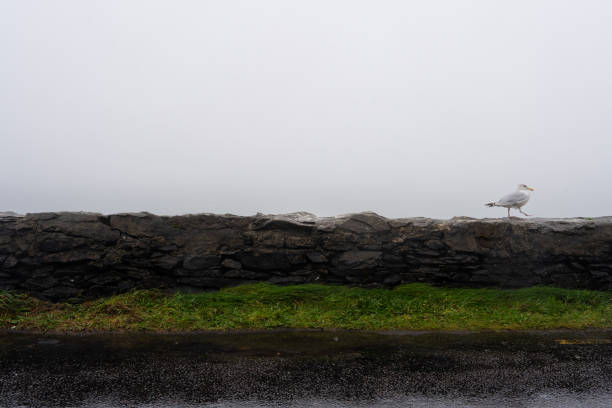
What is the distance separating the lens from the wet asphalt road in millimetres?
3281

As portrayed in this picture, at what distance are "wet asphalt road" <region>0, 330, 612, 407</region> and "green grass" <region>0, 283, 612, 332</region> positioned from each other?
0.28 m

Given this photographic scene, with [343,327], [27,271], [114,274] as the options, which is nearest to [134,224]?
[114,274]

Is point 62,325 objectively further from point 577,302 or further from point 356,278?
point 577,302

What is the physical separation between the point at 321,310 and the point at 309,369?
6.22ft

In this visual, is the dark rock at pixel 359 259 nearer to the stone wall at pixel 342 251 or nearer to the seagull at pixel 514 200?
the stone wall at pixel 342 251

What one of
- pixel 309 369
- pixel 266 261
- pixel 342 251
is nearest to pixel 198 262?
pixel 266 261

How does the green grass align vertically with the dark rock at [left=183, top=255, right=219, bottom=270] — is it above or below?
below

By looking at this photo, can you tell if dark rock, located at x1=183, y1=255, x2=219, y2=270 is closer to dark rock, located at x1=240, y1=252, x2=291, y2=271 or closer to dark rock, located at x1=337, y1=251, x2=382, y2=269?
dark rock, located at x1=240, y1=252, x2=291, y2=271

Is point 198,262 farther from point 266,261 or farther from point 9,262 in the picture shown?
point 9,262

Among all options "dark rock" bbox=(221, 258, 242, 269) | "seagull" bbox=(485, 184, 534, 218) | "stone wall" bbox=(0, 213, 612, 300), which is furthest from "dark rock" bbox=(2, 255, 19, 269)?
"seagull" bbox=(485, 184, 534, 218)

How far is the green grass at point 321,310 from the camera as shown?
528 centimetres

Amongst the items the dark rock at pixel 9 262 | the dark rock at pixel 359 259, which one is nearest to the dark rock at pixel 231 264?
the dark rock at pixel 359 259

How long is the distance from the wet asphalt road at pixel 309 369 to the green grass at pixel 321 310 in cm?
28

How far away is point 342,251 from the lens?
6398 millimetres
